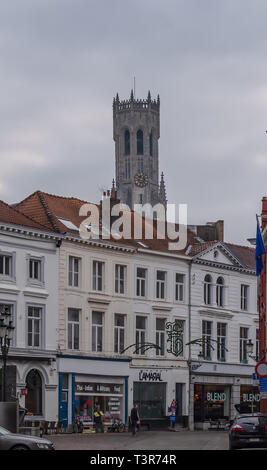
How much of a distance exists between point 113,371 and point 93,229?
9.05m

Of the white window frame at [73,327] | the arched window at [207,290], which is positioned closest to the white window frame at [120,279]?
the white window frame at [73,327]

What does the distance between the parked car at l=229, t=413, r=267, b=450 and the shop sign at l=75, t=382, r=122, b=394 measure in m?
25.4

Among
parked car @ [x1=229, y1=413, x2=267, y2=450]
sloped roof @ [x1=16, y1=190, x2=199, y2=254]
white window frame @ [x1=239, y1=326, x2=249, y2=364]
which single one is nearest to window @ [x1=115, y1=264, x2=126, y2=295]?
sloped roof @ [x1=16, y1=190, x2=199, y2=254]

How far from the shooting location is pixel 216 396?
75.2 m

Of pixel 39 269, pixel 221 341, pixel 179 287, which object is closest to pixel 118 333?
pixel 179 287

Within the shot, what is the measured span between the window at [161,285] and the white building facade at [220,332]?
2621mm

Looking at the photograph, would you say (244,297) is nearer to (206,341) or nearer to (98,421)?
(206,341)

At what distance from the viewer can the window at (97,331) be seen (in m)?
66.4

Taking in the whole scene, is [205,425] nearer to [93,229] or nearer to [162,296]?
[162,296]

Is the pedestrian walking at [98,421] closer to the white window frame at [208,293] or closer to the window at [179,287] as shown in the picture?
the window at [179,287]

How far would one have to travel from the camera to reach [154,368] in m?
70.1

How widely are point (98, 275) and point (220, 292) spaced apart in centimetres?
1265

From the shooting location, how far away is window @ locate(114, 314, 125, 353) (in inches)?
2675
